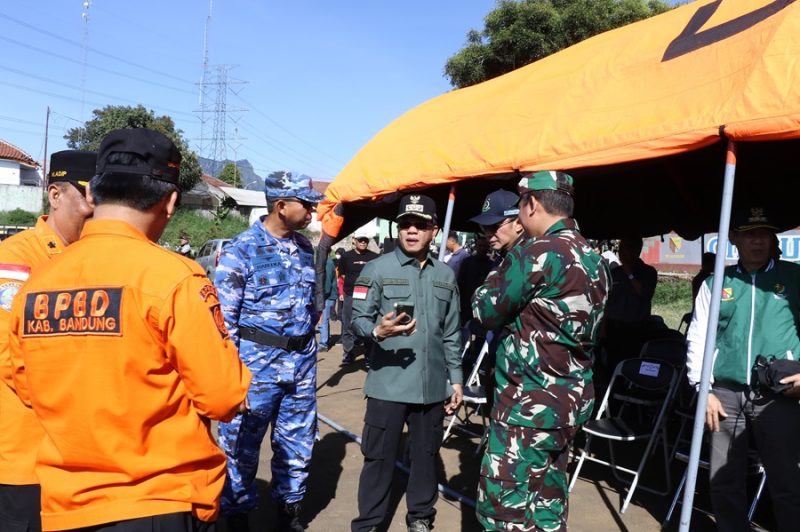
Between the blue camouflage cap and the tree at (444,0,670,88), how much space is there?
12798 mm

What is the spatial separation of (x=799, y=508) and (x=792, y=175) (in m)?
2.95

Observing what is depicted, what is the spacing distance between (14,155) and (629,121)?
52.0m

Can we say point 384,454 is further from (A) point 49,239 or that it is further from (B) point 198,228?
(B) point 198,228

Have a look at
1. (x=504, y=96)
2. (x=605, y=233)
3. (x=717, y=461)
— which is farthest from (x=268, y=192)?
(x=605, y=233)

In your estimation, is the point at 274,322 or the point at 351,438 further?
the point at 351,438

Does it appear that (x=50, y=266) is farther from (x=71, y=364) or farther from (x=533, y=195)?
(x=533, y=195)

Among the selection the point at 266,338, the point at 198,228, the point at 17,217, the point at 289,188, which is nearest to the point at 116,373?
the point at 266,338

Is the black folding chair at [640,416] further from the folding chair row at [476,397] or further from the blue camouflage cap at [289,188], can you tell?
the blue camouflage cap at [289,188]

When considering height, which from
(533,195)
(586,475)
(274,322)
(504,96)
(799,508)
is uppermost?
(504,96)

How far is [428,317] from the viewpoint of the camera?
11.4ft

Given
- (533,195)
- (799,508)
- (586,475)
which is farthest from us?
(586,475)

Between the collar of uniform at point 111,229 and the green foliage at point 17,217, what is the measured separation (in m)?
35.6

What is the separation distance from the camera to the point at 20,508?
6.39 feet

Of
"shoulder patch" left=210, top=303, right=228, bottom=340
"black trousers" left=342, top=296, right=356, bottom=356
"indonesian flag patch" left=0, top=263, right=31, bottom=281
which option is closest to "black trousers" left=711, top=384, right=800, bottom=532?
"shoulder patch" left=210, top=303, right=228, bottom=340
